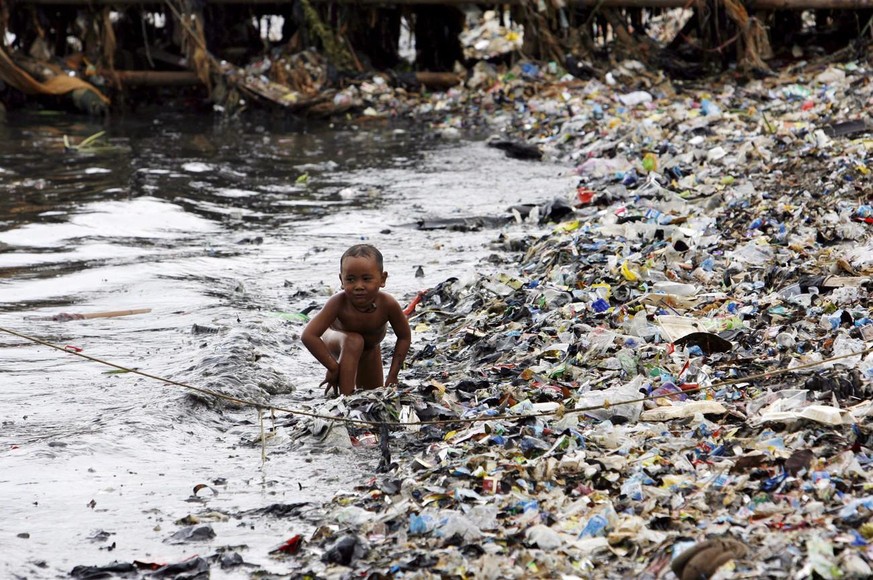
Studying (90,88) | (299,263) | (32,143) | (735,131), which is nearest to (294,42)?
(90,88)

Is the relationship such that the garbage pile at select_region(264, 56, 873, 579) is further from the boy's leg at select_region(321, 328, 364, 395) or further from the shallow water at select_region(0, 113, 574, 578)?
the shallow water at select_region(0, 113, 574, 578)

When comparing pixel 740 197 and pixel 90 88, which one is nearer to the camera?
pixel 740 197

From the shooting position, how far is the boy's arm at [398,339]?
4090mm

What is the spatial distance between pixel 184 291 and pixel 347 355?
76.2 inches

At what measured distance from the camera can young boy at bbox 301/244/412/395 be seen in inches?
159

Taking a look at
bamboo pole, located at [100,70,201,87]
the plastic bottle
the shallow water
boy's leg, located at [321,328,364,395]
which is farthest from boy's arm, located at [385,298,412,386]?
bamboo pole, located at [100,70,201,87]

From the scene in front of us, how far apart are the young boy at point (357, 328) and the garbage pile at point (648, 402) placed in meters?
0.17

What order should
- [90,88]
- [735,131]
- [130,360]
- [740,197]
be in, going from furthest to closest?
1. [90,88]
2. [735,131]
3. [740,197]
4. [130,360]

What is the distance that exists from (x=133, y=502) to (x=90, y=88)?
9940 millimetres

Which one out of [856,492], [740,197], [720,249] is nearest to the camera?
[856,492]

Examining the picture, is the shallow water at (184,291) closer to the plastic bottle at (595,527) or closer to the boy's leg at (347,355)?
the boy's leg at (347,355)

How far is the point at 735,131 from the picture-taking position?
27.7 ft

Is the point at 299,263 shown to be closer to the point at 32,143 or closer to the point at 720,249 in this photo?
the point at 720,249

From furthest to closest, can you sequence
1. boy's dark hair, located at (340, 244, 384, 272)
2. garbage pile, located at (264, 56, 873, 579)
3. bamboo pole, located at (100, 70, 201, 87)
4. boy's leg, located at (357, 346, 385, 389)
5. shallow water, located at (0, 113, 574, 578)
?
1. bamboo pole, located at (100, 70, 201, 87)
2. boy's leg, located at (357, 346, 385, 389)
3. boy's dark hair, located at (340, 244, 384, 272)
4. shallow water, located at (0, 113, 574, 578)
5. garbage pile, located at (264, 56, 873, 579)
